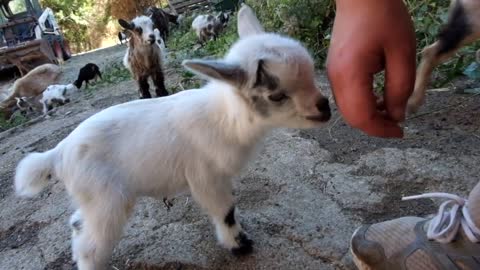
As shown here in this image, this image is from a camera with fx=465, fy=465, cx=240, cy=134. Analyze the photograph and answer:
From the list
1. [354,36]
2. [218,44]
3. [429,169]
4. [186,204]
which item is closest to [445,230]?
[354,36]

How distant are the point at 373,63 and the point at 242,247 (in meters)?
0.96

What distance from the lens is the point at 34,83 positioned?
29.1 feet

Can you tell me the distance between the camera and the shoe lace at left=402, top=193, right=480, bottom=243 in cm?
110

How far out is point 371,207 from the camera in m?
1.78

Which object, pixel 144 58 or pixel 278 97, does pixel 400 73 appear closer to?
pixel 278 97

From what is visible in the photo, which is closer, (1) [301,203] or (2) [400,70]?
(2) [400,70]

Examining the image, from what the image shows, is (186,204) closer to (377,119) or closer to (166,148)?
(166,148)

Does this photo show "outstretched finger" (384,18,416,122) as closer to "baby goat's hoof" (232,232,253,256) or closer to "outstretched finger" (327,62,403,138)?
"outstretched finger" (327,62,403,138)

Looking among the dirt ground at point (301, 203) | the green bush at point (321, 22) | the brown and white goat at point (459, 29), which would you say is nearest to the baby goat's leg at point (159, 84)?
the green bush at point (321, 22)

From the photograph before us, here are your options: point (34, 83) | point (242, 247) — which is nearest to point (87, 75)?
point (34, 83)

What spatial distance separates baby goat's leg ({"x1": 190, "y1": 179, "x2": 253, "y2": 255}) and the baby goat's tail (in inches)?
20.0

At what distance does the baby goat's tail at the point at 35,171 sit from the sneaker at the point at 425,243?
106 cm

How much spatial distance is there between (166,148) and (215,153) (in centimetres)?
17

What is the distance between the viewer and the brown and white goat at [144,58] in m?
4.18
